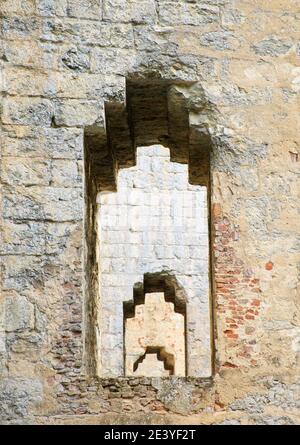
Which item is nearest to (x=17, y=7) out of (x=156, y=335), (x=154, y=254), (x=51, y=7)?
(x=51, y=7)

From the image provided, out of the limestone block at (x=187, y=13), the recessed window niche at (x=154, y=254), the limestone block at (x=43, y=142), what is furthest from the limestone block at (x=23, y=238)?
the recessed window niche at (x=154, y=254)

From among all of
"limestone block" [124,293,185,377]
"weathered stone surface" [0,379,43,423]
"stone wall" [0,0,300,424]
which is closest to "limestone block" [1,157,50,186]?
"stone wall" [0,0,300,424]

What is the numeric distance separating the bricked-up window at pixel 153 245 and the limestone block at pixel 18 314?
6566 millimetres

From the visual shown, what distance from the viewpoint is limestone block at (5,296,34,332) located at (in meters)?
5.62

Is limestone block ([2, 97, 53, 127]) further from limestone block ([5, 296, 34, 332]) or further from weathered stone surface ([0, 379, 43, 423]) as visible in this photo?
weathered stone surface ([0, 379, 43, 423])

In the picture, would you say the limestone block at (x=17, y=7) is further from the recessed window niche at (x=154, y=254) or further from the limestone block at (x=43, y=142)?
the recessed window niche at (x=154, y=254)

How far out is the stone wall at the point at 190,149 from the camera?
220 inches

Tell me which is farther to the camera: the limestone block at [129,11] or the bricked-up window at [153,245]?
the bricked-up window at [153,245]

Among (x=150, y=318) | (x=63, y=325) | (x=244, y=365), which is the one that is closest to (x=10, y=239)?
(x=63, y=325)

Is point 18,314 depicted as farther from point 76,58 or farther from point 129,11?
point 129,11

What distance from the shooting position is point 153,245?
1268cm

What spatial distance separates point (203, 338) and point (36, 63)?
23.0 feet

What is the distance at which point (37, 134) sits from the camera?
589cm
